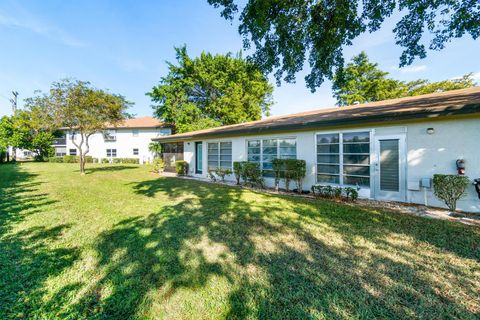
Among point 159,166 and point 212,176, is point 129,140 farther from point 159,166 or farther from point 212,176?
point 212,176

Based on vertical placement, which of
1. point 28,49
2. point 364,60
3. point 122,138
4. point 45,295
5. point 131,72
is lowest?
point 45,295

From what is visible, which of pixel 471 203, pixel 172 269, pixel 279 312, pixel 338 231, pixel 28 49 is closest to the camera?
pixel 279 312

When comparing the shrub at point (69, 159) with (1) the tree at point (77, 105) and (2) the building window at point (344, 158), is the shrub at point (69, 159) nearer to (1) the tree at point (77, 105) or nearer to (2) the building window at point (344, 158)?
(1) the tree at point (77, 105)

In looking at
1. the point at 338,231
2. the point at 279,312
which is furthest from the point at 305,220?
the point at 279,312

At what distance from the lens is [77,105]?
1305 centimetres

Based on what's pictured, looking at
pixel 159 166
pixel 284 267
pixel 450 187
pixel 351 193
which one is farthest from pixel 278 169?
pixel 159 166

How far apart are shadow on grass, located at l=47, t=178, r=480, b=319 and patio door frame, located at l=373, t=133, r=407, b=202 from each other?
70.3 inches

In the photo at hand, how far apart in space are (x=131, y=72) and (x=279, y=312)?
2113cm

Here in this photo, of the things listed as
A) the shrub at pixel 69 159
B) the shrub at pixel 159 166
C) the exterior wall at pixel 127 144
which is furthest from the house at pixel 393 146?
the shrub at pixel 69 159

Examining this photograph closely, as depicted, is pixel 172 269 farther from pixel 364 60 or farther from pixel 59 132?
pixel 59 132

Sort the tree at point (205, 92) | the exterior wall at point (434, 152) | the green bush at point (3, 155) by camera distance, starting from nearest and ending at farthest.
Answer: the exterior wall at point (434, 152) < the green bush at point (3, 155) < the tree at point (205, 92)

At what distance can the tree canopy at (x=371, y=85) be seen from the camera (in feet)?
76.6

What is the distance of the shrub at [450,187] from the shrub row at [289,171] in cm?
375

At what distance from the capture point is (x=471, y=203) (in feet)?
17.5
